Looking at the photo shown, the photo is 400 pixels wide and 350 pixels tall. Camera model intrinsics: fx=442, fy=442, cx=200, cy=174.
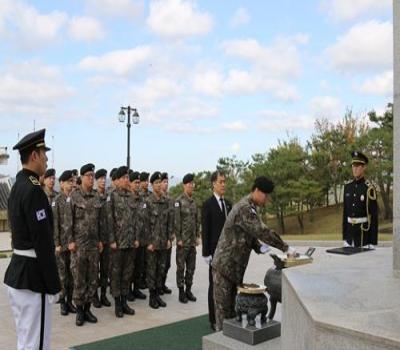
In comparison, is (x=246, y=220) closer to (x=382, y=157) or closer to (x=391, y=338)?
(x=391, y=338)

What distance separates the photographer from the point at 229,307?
4.23 metres

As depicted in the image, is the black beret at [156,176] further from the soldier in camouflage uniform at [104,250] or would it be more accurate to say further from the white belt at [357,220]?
the white belt at [357,220]

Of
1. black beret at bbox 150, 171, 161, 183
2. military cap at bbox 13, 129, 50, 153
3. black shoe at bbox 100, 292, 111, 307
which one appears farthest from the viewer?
black beret at bbox 150, 171, 161, 183

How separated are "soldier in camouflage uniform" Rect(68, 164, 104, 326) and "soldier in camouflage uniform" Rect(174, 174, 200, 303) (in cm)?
128

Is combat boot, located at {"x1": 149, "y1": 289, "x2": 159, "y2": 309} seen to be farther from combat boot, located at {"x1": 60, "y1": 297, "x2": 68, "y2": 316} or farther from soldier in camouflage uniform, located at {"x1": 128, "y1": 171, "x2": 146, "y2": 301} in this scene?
combat boot, located at {"x1": 60, "y1": 297, "x2": 68, "y2": 316}

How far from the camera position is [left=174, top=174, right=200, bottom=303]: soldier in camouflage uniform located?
21.7 ft

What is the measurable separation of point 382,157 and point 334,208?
831 centimetres

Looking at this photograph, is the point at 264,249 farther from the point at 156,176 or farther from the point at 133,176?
the point at 133,176

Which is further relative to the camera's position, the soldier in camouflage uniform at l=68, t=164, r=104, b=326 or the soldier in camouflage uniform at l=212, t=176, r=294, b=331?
the soldier in camouflage uniform at l=68, t=164, r=104, b=326

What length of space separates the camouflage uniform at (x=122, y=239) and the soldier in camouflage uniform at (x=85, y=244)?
254 mm

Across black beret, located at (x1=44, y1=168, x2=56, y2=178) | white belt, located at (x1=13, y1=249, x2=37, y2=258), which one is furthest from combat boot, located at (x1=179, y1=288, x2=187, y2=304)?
white belt, located at (x1=13, y1=249, x2=37, y2=258)

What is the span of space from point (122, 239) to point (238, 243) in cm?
251

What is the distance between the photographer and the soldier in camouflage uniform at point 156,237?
6.38 m

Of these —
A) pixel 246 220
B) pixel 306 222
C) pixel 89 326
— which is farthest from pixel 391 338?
pixel 306 222
